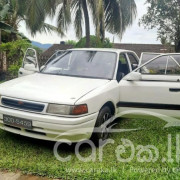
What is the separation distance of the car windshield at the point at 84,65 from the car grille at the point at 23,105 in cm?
130

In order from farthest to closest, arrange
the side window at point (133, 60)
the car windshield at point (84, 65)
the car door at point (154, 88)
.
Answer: the side window at point (133, 60) < the car windshield at point (84, 65) < the car door at point (154, 88)

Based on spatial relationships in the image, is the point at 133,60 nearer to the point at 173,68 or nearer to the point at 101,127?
the point at 173,68

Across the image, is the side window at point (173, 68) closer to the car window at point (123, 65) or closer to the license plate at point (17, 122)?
the car window at point (123, 65)

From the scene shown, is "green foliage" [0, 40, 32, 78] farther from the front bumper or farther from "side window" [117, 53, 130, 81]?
the front bumper

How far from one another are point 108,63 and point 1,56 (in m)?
10.1

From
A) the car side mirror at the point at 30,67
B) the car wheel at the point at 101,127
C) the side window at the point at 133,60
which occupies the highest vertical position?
the side window at the point at 133,60

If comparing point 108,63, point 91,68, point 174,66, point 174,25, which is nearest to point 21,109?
point 91,68

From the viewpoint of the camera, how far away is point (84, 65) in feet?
15.4

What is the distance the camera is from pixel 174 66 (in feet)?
14.3

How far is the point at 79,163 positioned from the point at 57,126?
2.14 ft

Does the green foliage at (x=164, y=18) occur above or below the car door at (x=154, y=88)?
above

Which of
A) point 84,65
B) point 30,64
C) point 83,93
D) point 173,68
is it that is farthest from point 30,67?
point 173,68

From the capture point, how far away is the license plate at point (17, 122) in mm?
3436

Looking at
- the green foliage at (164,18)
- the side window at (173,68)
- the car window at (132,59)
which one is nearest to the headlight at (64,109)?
the side window at (173,68)
